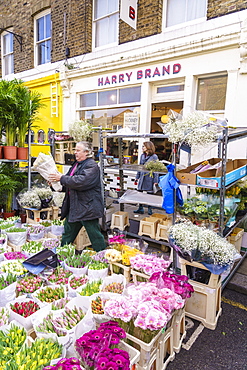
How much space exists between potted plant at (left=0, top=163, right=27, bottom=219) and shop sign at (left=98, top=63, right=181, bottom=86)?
4.07 m

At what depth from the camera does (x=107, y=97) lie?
27.6 ft

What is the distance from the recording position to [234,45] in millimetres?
5664

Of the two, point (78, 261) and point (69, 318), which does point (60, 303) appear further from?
point (78, 261)

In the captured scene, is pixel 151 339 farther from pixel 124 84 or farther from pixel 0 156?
pixel 124 84

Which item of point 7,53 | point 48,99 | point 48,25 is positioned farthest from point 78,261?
point 7,53

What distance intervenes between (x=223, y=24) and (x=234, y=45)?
1.97ft

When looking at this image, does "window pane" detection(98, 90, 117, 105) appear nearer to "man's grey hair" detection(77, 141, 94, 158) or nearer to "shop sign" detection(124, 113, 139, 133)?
"shop sign" detection(124, 113, 139, 133)

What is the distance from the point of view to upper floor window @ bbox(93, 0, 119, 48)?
8.04 metres

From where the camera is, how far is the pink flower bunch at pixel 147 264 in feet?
9.27

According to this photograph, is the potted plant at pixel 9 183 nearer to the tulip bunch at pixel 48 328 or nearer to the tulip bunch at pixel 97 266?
→ the tulip bunch at pixel 97 266

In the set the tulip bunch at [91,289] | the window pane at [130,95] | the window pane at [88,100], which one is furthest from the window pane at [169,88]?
the tulip bunch at [91,289]

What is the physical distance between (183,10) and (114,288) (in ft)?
23.3

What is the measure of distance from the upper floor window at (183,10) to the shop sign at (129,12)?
35.2 inches

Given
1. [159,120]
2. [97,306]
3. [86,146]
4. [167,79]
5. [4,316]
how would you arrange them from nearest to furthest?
[4,316] < [97,306] < [86,146] < [167,79] < [159,120]
